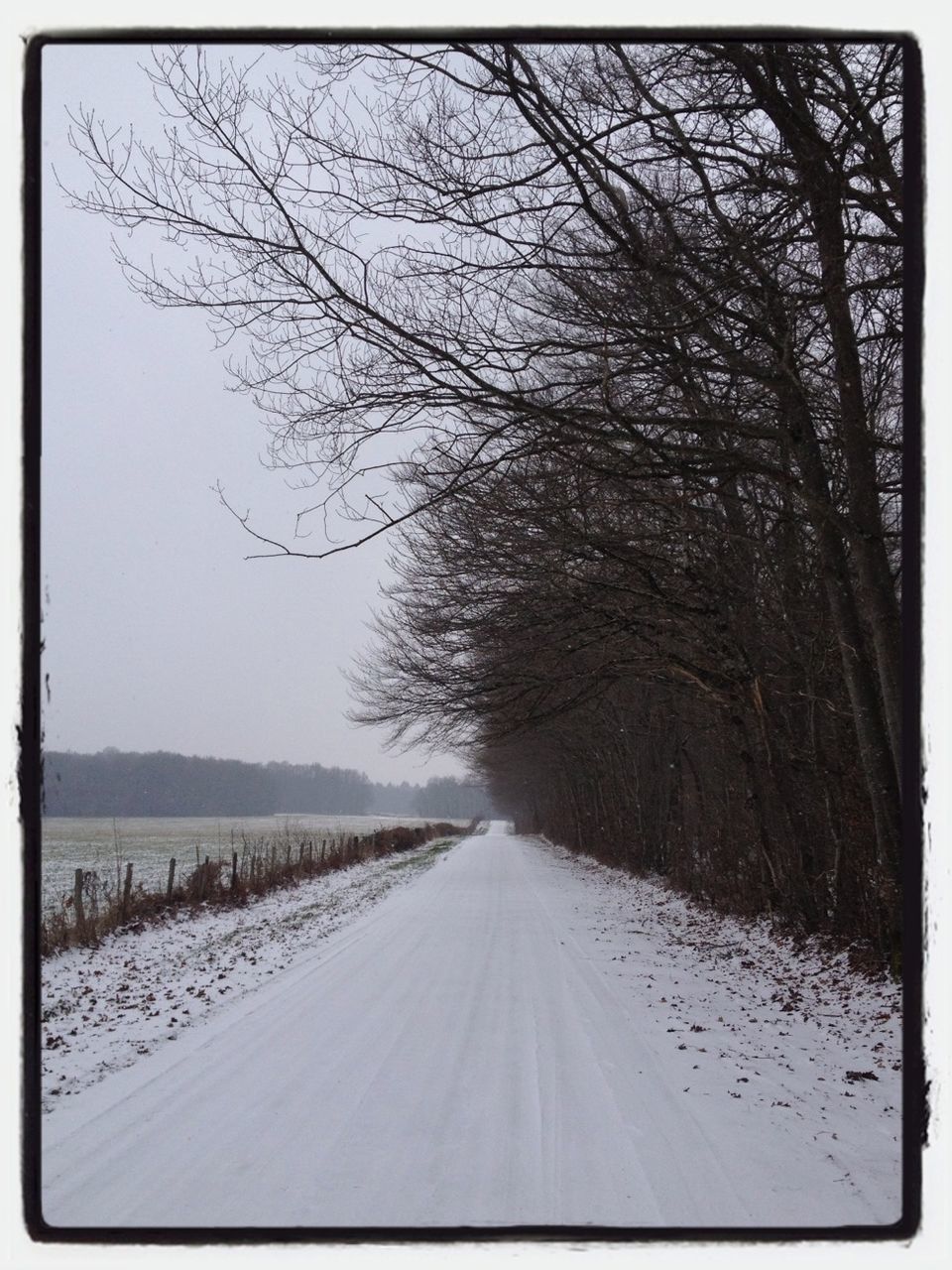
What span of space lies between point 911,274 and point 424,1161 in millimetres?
3558

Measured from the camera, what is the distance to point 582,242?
6000mm

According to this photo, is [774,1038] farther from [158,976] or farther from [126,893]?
[126,893]

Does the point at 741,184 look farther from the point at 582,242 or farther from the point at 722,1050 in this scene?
the point at 722,1050

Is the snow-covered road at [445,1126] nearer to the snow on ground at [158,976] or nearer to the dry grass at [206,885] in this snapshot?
the snow on ground at [158,976]

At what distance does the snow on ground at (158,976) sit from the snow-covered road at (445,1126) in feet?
1.06

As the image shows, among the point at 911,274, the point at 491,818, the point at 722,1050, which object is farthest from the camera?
the point at 491,818

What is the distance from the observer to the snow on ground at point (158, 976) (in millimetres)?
5254

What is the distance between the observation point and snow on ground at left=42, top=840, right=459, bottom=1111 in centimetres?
525

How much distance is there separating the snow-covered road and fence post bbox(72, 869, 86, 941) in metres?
2.08

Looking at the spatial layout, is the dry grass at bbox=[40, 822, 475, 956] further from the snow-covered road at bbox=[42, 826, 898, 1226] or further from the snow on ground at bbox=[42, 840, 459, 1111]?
the snow-covered road at bbox=[42, 826, 898, 1226]

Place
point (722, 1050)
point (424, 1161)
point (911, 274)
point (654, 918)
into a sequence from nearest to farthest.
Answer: point (911, 274)
point (424, 1161)
point (722, 1050)
point (654, 918)

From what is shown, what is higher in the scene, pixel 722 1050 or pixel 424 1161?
pixel 424 1161

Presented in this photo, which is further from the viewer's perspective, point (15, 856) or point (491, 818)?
point (491, 818)

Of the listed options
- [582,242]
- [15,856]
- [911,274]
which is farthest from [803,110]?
[15,856]
